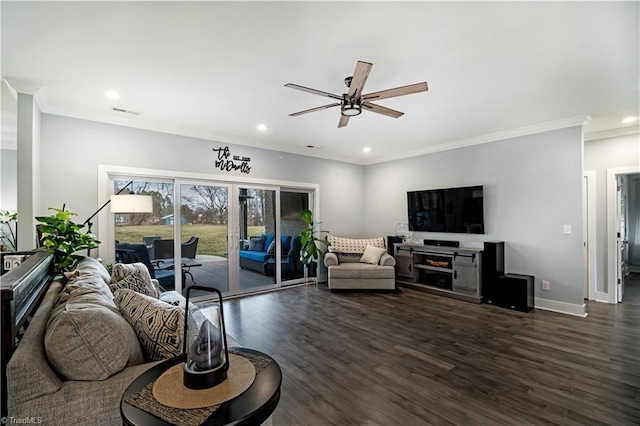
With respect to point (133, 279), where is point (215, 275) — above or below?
below

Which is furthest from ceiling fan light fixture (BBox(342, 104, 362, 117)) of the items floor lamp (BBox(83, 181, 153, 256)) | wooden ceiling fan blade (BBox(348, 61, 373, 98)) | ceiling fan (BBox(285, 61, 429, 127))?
floor lamp (BBox(83, 181, 153, 256))

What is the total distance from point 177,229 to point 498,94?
4.72 m

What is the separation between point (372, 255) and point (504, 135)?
3047mm

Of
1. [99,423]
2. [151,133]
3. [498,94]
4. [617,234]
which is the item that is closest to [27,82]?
[151,133]

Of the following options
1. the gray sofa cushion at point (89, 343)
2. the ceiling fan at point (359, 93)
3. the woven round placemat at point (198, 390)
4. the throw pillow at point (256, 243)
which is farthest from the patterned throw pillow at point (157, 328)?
the throw pillow at point (256, 243)

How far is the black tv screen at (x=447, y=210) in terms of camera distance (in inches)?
Answer: 202

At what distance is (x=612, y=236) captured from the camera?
4.68m

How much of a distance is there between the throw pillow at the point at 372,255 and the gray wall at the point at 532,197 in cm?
112

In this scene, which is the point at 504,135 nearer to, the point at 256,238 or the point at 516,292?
the point at 516,292

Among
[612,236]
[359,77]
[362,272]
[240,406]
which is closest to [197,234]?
[362,272]

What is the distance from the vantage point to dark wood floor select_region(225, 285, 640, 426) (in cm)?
211

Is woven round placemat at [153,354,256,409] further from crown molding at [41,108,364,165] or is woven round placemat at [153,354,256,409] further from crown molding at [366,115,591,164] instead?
crown molding at [366,115,591,164]

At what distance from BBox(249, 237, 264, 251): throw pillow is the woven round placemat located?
4.22 m

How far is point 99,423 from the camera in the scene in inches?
48.1
